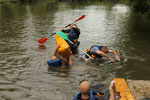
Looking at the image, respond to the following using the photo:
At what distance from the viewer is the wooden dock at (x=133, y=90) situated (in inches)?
171

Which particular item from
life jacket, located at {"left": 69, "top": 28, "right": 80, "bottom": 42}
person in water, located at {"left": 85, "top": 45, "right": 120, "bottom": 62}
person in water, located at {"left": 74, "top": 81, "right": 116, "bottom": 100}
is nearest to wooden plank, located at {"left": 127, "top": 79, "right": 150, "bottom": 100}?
person in water, located at {"left": 74, "top": 81, "right": 116, "bottom": 100}

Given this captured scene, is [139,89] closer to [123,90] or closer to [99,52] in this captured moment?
[123,90]

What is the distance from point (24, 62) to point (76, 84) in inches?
113

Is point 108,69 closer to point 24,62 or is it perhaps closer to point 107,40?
point 24,62

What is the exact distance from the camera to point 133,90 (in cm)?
462

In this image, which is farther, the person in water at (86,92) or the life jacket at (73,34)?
the life jacket at (73,34)

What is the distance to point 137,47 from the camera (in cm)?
1005

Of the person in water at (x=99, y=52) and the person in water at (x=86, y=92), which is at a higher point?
the person in water at (x=86, y=92)

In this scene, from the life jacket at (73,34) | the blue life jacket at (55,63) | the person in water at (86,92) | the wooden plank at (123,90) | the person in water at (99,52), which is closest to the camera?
the person in water at (86,92)

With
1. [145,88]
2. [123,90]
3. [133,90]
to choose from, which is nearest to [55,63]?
[123,90]

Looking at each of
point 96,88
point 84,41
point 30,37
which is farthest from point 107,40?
point 96,88

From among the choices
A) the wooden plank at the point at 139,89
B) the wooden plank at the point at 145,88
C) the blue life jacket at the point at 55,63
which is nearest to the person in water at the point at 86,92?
the wooden plank at the point at 139,89

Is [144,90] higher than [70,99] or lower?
higher

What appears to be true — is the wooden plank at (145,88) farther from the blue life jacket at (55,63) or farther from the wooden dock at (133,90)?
the blue life jacket at (55,63)
